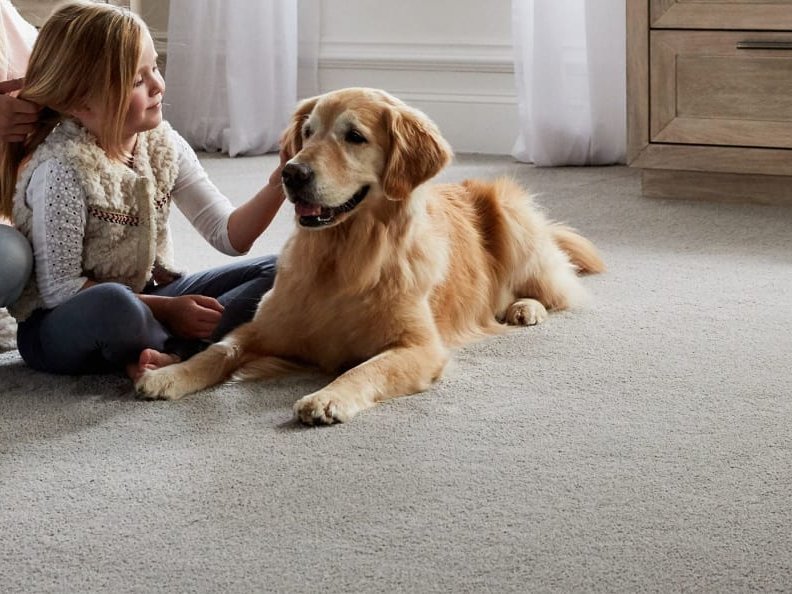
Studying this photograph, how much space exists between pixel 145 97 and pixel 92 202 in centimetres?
20

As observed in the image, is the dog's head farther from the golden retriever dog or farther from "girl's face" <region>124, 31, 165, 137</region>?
"girl's face" <region>124, 31, 165, 137</region>

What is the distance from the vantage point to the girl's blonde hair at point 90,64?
2.03 metres

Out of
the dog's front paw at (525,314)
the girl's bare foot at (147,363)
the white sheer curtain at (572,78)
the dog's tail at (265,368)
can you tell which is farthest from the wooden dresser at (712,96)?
the girl's bare foot at (147,363)

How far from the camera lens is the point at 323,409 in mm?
1801

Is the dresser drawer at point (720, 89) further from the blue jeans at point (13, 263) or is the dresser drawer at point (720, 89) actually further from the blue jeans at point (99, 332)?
the blue jeans at point (13, 263)

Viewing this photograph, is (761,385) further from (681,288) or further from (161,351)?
(161,351)

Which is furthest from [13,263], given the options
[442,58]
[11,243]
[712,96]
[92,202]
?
[442,58]

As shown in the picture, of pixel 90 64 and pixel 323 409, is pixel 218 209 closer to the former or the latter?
pixel 90 64

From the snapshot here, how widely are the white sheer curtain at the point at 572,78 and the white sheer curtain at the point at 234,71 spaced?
913 mm

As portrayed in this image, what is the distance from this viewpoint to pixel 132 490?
1571 millimetres

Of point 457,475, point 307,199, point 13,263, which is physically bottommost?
point 457,475

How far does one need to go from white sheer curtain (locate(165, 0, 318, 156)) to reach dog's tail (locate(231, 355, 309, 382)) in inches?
95.9

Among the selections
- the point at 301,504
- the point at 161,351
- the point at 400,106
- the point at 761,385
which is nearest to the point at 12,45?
the point at 161,351

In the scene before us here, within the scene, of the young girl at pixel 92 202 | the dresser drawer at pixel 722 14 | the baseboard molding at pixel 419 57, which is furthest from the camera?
the baseboard molding at pixel 419 57
